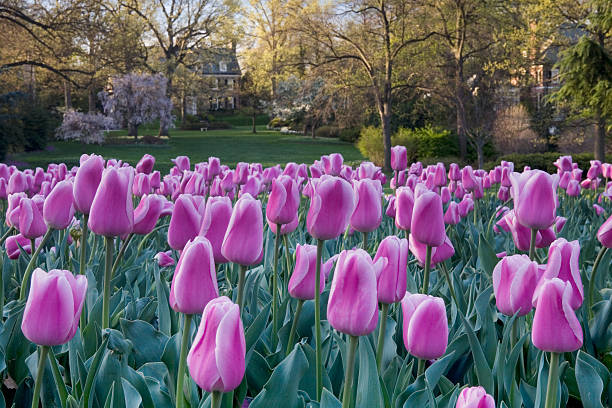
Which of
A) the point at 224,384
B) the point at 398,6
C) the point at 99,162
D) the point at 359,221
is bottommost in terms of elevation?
the point at 224,384

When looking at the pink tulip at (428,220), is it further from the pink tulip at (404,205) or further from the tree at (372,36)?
the tree at (372,36)

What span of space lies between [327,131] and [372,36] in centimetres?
1757

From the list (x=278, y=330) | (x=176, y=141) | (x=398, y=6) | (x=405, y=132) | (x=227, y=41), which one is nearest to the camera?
(x=278, y=330)

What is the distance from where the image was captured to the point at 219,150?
27.7m

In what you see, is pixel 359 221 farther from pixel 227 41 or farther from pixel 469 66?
pixel 227 41

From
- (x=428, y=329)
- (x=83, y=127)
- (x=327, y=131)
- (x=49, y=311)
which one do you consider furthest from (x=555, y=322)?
(x=327, y=131)

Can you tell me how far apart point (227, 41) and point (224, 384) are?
4120 centimetres

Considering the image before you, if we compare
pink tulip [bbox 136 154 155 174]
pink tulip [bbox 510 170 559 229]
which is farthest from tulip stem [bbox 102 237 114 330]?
pink tulip [bbox 136 154 155 174]

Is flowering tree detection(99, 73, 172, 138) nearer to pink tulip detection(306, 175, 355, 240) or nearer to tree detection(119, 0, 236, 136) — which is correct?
tree detection(119, 0, 236, 136)

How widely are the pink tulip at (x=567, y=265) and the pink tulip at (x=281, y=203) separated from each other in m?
0.63

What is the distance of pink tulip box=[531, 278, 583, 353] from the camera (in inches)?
36.5

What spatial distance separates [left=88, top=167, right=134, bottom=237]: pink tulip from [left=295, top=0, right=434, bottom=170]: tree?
1802 centimetres

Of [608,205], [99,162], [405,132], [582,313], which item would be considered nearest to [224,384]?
[99,162]

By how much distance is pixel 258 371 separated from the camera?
136 cm
